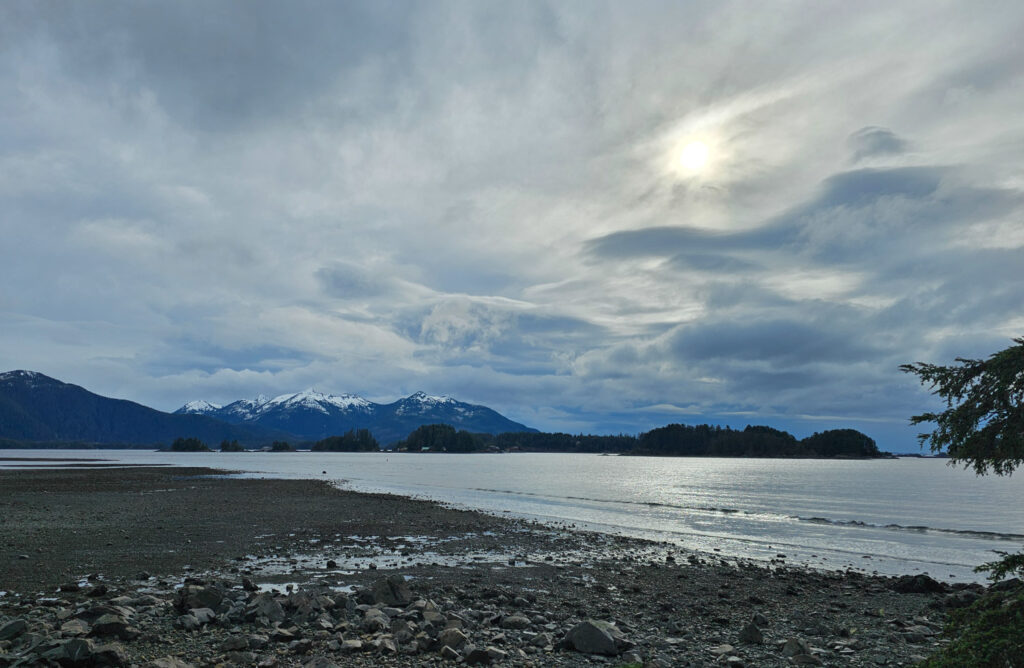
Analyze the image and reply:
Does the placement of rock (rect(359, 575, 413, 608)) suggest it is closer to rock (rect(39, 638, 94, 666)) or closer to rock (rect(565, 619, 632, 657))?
rock (rect(565, 619, 632, 657))

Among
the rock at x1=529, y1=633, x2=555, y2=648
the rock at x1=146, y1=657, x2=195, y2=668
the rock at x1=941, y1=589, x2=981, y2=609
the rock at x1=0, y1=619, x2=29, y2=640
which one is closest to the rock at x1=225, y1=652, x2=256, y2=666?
the rock at x1=146, y1=657, x2=195, y2=668

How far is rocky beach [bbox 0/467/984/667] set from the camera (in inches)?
528

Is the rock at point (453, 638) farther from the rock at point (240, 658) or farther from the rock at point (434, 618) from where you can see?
the rock at point (240, 658)

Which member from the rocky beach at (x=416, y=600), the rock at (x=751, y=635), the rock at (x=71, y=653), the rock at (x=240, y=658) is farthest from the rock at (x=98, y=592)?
the rock at (x=751, y=635)

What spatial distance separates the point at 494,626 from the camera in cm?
1606

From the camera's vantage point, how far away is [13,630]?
12969mm

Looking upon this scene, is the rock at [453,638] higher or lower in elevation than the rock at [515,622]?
higher

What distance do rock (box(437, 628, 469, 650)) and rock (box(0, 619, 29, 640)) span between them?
8.95 m

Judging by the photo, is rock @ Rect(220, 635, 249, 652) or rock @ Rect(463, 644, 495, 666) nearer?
rock @ Rect(463, 644, 495, 666)

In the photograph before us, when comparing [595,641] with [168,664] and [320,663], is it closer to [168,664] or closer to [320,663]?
[320,663]

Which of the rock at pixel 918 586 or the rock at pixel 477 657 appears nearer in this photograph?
the rock at pixel 477 657

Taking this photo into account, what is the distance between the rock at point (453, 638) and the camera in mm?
13625

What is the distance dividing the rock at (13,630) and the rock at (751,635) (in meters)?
16.8

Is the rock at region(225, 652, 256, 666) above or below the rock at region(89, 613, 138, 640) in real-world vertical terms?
below
